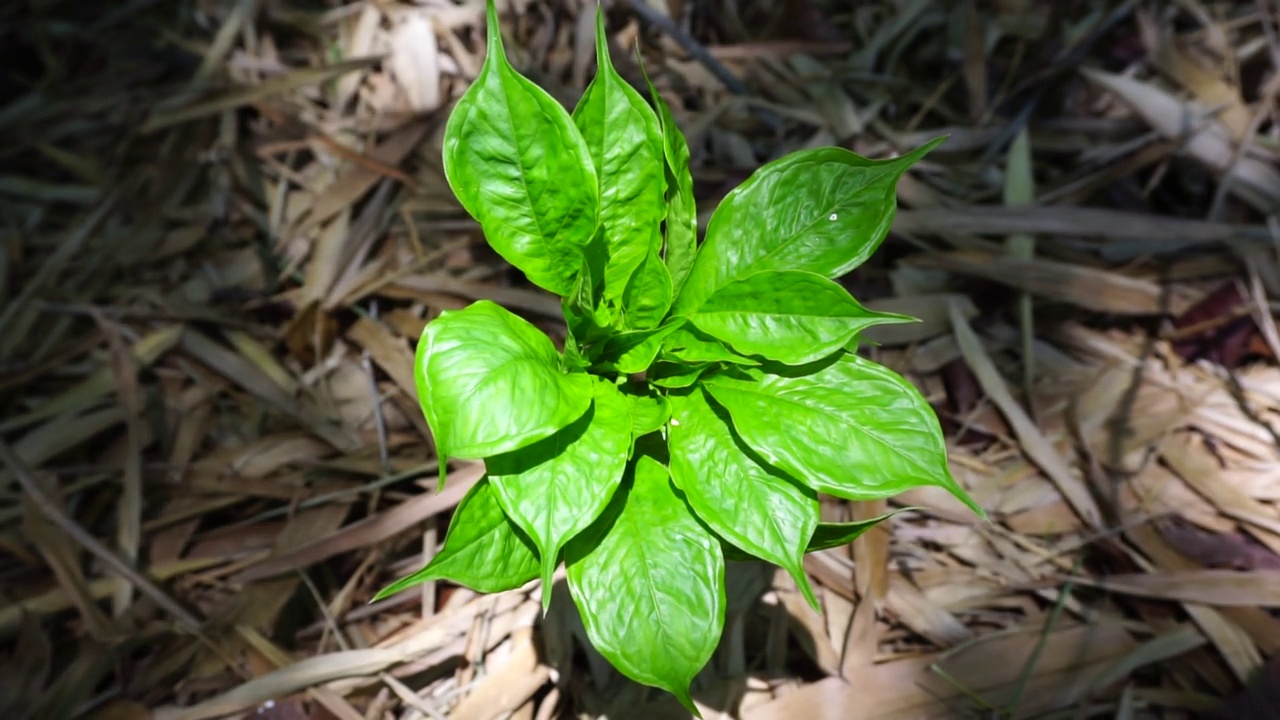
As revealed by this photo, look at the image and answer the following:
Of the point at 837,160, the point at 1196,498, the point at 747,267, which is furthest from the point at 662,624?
the point at 1196,498

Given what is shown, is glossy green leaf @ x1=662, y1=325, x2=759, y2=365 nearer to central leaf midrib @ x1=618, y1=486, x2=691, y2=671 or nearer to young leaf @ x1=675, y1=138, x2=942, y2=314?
young leaf @ x1=675, y1=138, x2=942, y2=314

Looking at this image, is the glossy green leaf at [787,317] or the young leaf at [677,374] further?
the young leaf at [677,374]

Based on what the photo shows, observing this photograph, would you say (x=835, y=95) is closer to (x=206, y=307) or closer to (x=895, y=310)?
(x=895, y=310)

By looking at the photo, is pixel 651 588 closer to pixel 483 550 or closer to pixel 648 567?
pixel 648 567

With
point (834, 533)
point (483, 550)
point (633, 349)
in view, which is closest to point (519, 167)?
point (633, 349)

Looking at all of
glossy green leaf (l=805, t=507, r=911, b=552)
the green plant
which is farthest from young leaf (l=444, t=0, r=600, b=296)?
glossy green leaf (l=805, t=507, r=911, b=552)


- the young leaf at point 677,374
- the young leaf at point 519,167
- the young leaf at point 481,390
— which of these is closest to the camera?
the young leaf at point 481,390

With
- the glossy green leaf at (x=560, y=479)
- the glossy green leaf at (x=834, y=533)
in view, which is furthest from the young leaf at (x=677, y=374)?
the glossy green leaf at (x=834, y=533)

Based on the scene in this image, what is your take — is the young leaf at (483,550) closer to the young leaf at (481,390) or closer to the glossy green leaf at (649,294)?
the young leaf at (481,390)
